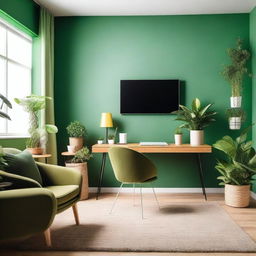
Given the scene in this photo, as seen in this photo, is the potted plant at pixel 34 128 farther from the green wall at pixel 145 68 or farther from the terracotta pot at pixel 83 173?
the green wall at pixel 145 68


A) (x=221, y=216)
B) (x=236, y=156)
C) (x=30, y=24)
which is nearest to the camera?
(x=221, y=216)

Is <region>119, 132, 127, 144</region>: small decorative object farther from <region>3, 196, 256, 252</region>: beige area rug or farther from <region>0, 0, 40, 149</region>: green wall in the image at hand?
<region>0, 0, 40, 149</region>: green wall

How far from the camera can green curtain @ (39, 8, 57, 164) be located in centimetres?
420

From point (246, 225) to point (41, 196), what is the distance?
6.86 feet

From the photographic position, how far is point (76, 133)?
14.0ft

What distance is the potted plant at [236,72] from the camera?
4.19 meters

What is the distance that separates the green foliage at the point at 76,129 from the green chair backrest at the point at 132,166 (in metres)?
1.16

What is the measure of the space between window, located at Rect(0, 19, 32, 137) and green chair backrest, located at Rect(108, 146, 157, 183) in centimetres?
160

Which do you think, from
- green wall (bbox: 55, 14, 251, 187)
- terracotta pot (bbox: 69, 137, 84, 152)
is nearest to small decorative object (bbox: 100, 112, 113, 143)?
green wall (bbox: 55, 14, 251, 187)

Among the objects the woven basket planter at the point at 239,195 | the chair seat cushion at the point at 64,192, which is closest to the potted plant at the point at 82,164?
the chair seat cushion at the point at 64,192

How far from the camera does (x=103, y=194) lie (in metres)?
4.41

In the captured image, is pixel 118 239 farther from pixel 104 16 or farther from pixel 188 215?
pixel 104 16

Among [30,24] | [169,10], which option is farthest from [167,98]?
[30,24]

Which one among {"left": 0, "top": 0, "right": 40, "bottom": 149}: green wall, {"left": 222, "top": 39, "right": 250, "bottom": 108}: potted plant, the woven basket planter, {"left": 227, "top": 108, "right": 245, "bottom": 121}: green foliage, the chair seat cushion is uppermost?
{"left": 0, "top": 0, "right": 40, "bottom": 149}: green wall
